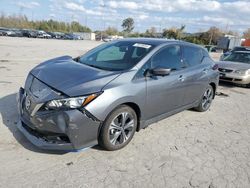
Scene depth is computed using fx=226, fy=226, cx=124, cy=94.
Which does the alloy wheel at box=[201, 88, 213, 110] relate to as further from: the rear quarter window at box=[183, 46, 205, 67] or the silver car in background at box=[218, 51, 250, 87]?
the silver car in background at box=[218, 51, 250, 87]

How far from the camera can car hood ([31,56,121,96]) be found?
2928 millimetres

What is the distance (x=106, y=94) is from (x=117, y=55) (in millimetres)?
1395

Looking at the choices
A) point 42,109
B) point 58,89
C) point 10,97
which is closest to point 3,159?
point 42,109

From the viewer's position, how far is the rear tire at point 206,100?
5.41 metres

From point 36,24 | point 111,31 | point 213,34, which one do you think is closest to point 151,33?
point 213,34

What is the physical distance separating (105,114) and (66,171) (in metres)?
0.86

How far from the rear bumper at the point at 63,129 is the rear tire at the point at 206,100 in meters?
3.23

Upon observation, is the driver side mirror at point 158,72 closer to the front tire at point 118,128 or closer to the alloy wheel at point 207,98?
the front tire at point 118,128

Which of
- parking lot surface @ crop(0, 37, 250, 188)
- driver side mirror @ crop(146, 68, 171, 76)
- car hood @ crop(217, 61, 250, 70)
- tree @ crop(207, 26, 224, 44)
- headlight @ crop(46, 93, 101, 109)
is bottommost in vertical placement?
parking lot surface @ crop(0, 37, 250, 188)

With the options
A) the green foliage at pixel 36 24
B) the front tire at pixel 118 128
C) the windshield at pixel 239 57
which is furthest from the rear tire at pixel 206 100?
the green foliage at pixel 36 24

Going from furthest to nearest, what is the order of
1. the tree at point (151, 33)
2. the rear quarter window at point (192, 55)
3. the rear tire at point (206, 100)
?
the tree at point (151, 33) < the rear tire at point (206, 100) < the rear quarter window at point (192, 55)

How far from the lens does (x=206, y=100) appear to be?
18.4 feet

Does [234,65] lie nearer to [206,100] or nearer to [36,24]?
[206,100]

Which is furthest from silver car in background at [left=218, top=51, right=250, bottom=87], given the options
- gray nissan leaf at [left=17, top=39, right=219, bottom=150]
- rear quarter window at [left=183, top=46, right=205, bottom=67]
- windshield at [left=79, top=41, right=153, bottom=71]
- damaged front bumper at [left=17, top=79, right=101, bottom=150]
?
damaged front bumper at [left=17, top=79, right=101, bottom=150]
